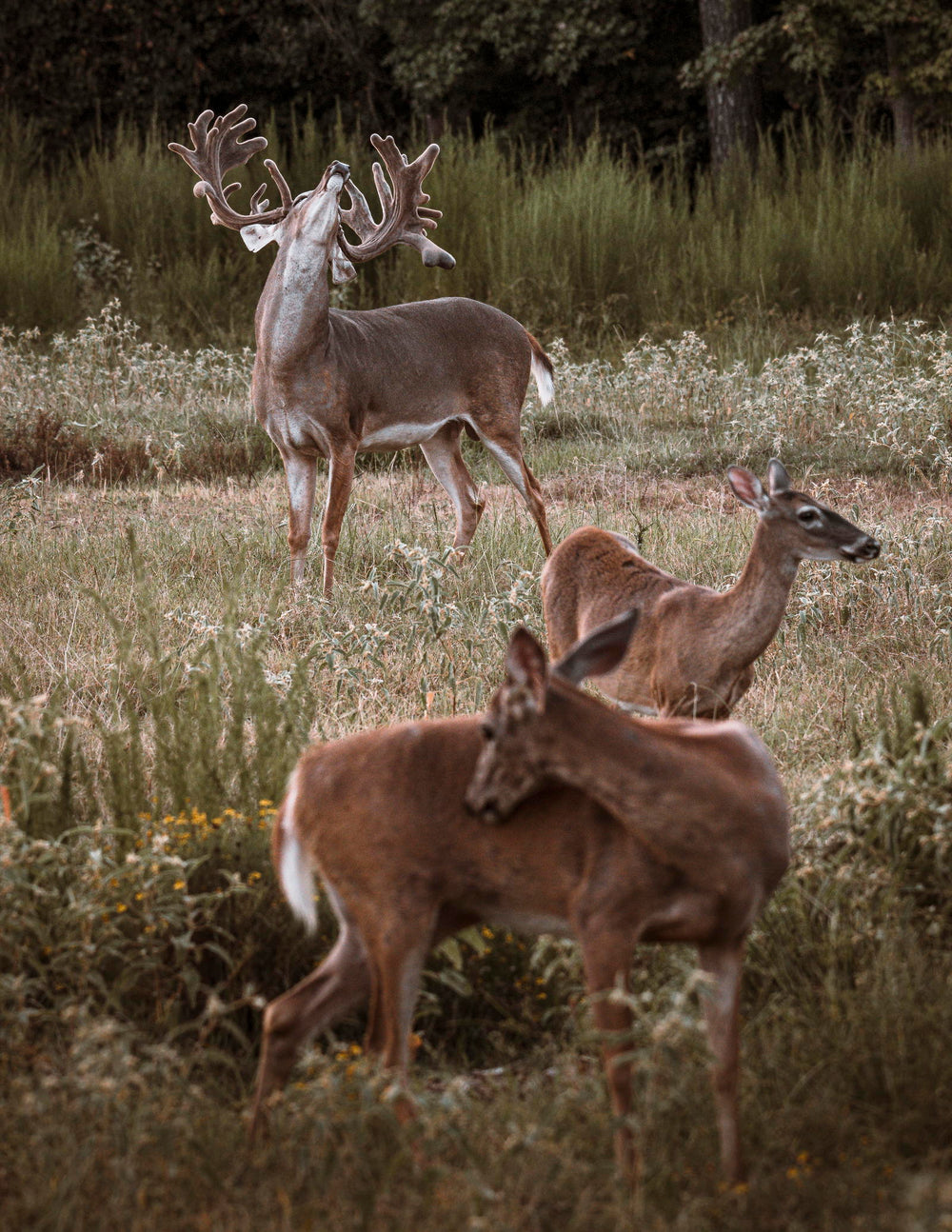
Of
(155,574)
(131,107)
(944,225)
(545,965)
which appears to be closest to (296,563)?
(155,574)

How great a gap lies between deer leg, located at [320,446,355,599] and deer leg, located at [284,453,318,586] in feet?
0.37

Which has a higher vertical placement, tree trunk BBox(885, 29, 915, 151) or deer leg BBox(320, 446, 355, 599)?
tree trunk BBox(885, 29, 915, 151)

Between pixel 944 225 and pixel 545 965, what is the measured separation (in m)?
11.4

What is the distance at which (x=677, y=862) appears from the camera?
2457mm

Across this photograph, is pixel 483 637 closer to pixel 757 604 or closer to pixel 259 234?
pixel 757 604

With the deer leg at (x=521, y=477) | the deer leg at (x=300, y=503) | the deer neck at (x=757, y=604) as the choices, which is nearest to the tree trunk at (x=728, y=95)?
the deer leg at (x=521, y=477)

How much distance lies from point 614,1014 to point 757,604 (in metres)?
2.15

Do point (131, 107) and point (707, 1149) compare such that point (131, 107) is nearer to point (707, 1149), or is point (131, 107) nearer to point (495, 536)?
point (495, 536)

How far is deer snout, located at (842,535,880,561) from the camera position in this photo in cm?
438

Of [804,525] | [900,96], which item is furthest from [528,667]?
[900,96]

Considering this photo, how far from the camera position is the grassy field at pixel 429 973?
248 centimetres

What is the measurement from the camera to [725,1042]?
8.38 feet

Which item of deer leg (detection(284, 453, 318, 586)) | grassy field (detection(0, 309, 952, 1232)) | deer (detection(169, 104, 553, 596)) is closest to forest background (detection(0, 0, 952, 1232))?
grassy field (detection(0, 309, 952, 1232))

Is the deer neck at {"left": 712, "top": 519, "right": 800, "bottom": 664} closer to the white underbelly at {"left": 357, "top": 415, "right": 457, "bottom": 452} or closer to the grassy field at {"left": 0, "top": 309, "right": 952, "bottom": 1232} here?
the grassy field at {"left": 0, "top": 309, "right": 952, "bottom": 1232}
